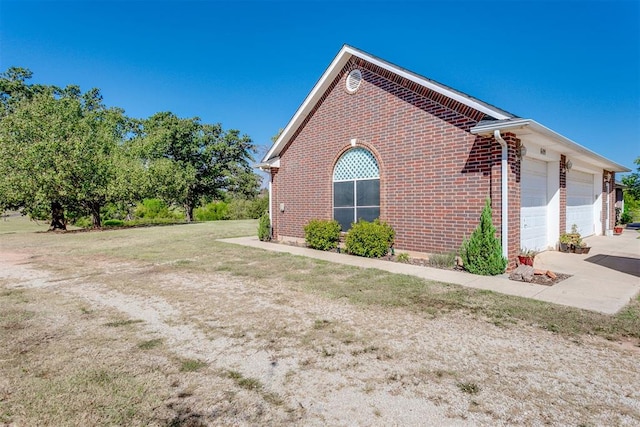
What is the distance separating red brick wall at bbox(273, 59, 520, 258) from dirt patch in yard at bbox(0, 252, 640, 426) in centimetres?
401

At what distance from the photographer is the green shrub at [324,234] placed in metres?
10.8

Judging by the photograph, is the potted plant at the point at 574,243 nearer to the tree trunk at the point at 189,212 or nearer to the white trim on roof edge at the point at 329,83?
the white trim on roof edge at the point at 329,83

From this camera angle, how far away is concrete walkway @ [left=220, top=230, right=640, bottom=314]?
218 inches

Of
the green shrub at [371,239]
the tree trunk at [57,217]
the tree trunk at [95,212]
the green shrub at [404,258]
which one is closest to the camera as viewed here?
the green shrub at [404,258]

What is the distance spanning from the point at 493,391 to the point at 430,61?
1863 centimetres

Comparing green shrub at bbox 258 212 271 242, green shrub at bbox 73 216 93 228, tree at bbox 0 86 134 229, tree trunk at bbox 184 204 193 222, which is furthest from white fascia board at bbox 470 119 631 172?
tree trunk at bbox 184 204 193 222

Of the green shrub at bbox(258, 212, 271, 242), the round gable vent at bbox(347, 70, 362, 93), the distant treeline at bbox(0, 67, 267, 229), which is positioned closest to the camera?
the round gable vent at bbox(347, 70, 362, 93)

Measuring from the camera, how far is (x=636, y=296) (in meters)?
5.62

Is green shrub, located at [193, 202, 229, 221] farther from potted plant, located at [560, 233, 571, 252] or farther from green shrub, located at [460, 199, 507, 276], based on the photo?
green shrub, located at [460, 199, 507, 276]

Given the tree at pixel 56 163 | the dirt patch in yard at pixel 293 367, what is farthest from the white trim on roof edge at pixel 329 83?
the tree at pixel 56 163

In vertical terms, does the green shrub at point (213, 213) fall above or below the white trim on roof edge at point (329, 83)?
below

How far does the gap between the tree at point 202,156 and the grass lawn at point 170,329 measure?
79.2 feet

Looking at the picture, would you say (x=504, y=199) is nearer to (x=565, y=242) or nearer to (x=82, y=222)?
(x=565, y=242)

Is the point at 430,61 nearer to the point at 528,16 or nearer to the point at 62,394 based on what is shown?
the point at 528,16
